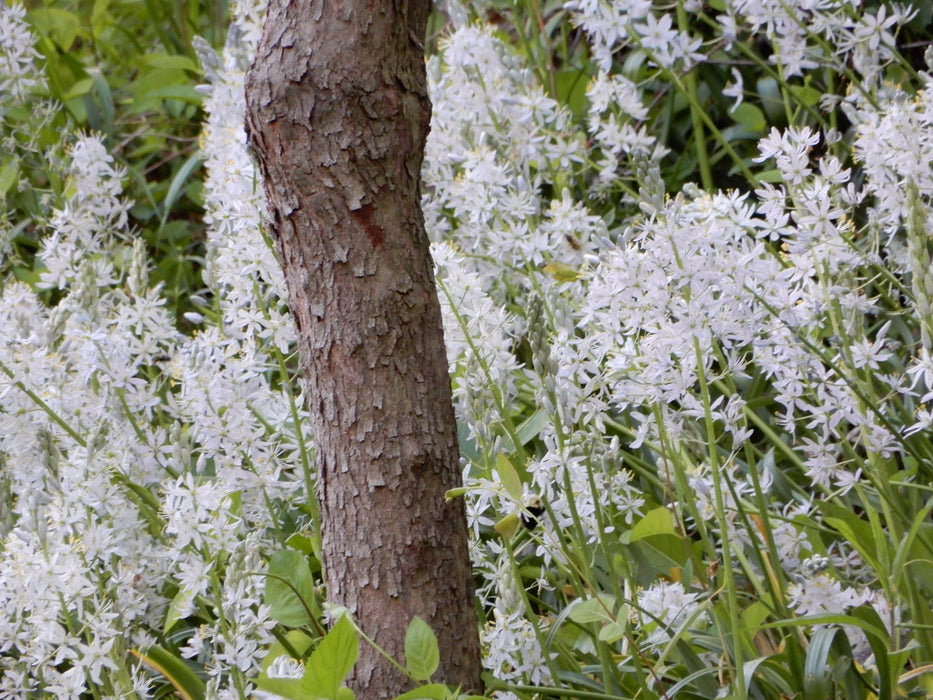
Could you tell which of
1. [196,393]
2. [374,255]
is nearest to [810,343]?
[374,255]

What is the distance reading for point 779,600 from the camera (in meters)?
2.08

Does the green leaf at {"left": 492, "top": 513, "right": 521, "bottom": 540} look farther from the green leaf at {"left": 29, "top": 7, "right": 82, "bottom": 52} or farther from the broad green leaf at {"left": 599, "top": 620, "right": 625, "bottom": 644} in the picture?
the green leaf at {"left": 29, "top": 7, "right": 82, "bottom": 52}

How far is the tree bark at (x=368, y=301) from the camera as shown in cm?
180

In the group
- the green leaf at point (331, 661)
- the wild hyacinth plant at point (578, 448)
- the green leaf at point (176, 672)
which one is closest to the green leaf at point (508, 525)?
the wild hyacinth plant at point (578, 448)

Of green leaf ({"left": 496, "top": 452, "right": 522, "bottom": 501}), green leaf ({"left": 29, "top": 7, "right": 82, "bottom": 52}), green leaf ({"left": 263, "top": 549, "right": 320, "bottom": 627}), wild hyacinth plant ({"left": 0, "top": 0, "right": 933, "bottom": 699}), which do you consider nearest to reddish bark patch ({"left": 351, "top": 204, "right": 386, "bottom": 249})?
wild hyacinth plant ({"left": 0, "top": 0, "right": 933, "bottom": 699})

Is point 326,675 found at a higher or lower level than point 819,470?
lower

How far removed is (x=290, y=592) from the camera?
196cm

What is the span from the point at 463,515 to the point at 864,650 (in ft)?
3.22

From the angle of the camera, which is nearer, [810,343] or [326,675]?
[326,675]

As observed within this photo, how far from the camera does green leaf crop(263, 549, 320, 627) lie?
76.4 inches

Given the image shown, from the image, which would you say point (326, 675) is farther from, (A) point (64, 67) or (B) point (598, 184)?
(A) point (64, 67)

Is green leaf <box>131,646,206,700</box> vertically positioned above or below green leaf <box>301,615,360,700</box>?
above

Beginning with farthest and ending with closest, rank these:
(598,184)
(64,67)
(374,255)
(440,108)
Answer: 1. (64,67)
2. (598,184)
3. (440,108)
4. (374,255)

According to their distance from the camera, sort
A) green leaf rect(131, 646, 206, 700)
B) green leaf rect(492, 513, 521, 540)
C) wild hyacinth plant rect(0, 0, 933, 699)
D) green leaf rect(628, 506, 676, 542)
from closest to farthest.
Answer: green leaf rect(492, 513, 521, 540) < wild hyacinth plant rect(0, 0, 933, 699) < green leaf rect(628, 506, 676, 542) < green leaf rect(131, 646, 206, 700)
